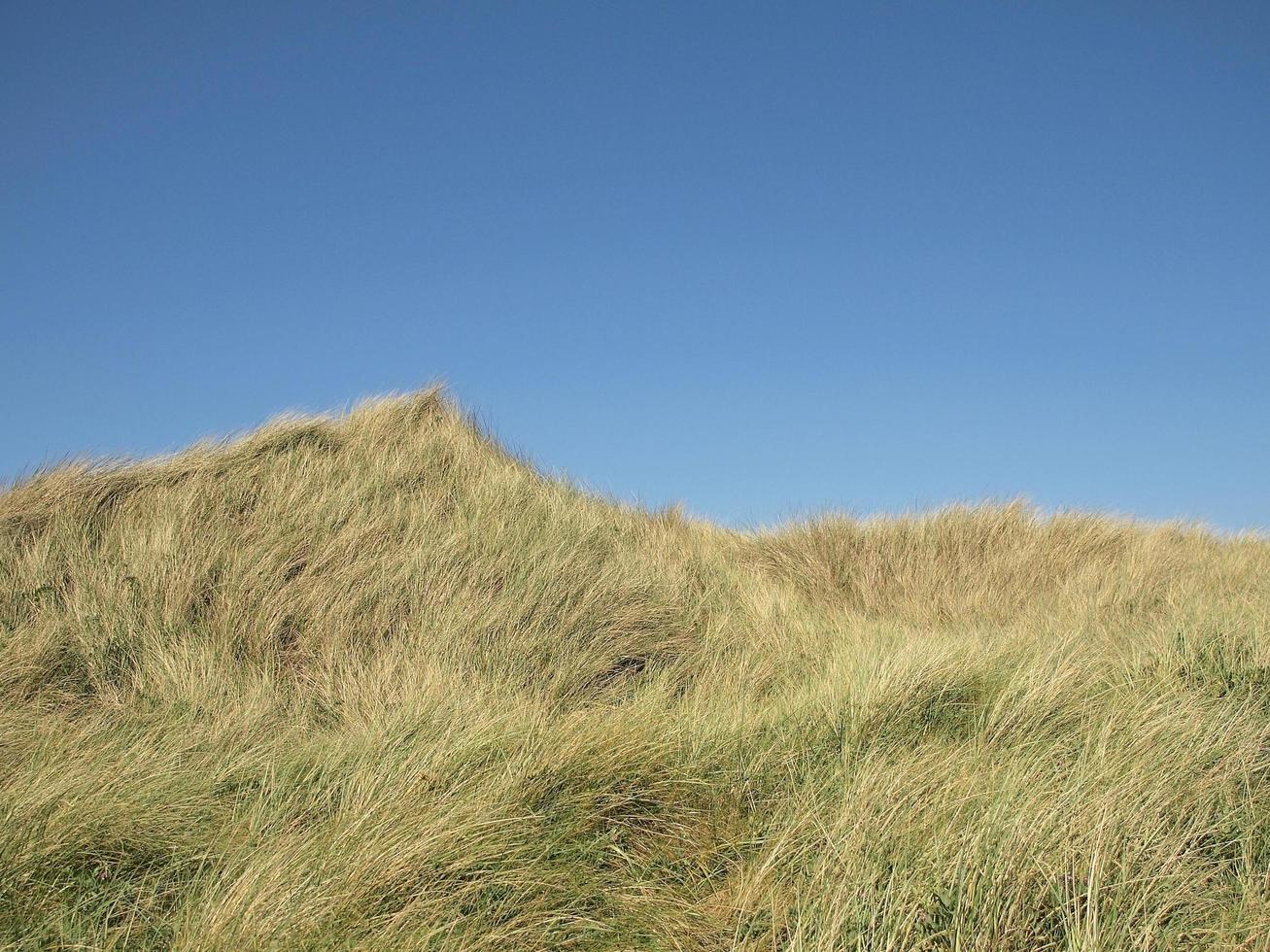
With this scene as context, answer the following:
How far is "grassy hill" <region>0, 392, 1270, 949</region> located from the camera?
2094 millimetres

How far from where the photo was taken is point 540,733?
118 inches

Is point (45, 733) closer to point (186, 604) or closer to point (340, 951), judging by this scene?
point (186, 604)

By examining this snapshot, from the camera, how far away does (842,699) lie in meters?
3.48

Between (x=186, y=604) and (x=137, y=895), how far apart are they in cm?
284

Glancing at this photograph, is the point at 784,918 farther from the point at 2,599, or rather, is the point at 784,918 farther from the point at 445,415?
the point at 445,415

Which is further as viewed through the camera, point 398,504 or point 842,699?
point 398,504

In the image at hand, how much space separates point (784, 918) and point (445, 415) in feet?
19.9

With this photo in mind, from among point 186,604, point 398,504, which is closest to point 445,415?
point 398,504

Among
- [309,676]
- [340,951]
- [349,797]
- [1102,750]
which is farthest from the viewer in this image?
[309,676]

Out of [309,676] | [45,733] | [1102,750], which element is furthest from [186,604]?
[1102,750]

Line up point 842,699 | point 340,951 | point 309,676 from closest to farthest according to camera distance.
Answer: point 340,951
point 842,699
point 309,676

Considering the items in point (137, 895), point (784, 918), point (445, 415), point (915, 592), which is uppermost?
point (445, 415)

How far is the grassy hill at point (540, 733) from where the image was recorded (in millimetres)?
2094

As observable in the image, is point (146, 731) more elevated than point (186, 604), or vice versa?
point (186, 604)
